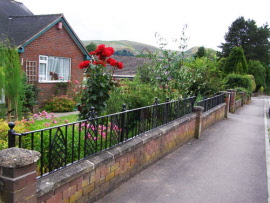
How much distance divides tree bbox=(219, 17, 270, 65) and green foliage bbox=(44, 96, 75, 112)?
44.8 m

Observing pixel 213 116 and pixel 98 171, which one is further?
pixel 213 116

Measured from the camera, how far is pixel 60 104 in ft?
44.6

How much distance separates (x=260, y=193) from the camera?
195 inches

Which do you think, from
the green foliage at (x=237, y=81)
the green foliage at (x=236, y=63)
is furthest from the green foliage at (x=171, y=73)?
the green foliage at (x=236, y=63)

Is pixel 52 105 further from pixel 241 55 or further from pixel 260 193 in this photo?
pixel 241 55

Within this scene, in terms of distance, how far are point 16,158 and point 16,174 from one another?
0.15 metres

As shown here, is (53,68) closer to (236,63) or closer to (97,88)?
(97,88)

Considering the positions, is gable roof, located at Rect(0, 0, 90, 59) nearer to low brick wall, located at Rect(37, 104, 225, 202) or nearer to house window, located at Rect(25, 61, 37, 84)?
house window, located at Rect(25, 61, 37, 84)

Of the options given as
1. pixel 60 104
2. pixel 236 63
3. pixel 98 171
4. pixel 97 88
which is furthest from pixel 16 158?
pixel 236 63

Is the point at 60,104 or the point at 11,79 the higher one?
the point at 11,79

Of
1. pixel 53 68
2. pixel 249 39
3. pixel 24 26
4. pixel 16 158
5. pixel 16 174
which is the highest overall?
pixel 249 39

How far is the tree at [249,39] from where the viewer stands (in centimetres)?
5341

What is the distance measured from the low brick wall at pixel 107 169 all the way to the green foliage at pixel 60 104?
7.88 m

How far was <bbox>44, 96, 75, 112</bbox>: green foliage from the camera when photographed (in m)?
13.4
